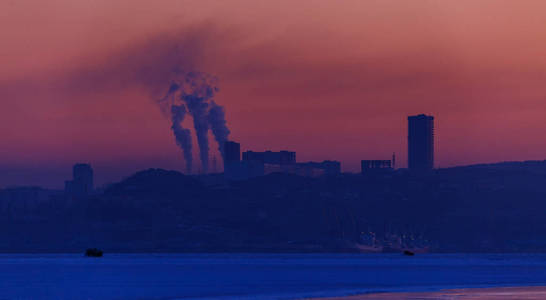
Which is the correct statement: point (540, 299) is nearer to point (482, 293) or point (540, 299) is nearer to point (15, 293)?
point (482, 293)

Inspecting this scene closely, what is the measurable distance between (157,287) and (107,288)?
6736 mm

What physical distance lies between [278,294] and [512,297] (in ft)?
91.6

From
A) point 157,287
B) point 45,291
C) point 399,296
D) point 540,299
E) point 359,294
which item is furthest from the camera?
point 157,287

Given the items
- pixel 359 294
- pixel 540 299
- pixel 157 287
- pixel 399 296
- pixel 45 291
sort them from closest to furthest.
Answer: pixel 540 299
pixel 399 296
pixel 359 294
pixel 45 291
pixel 157 287

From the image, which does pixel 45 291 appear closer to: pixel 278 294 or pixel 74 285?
pixel 74 285

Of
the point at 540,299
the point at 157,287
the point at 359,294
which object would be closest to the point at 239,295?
the point at 359,294

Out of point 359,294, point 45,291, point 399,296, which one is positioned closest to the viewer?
point 399,296

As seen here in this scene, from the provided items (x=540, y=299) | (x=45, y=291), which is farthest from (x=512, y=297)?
(x=45, y=291)

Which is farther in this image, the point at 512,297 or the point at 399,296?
the point at 399,296

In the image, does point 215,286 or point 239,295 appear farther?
point 215,286

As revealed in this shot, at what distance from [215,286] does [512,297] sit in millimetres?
50366

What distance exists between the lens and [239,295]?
10569 cm

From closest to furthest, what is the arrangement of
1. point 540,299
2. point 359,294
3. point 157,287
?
1. point 540,299
2. point 359,294
3. point 157,287

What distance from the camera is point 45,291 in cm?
11750
